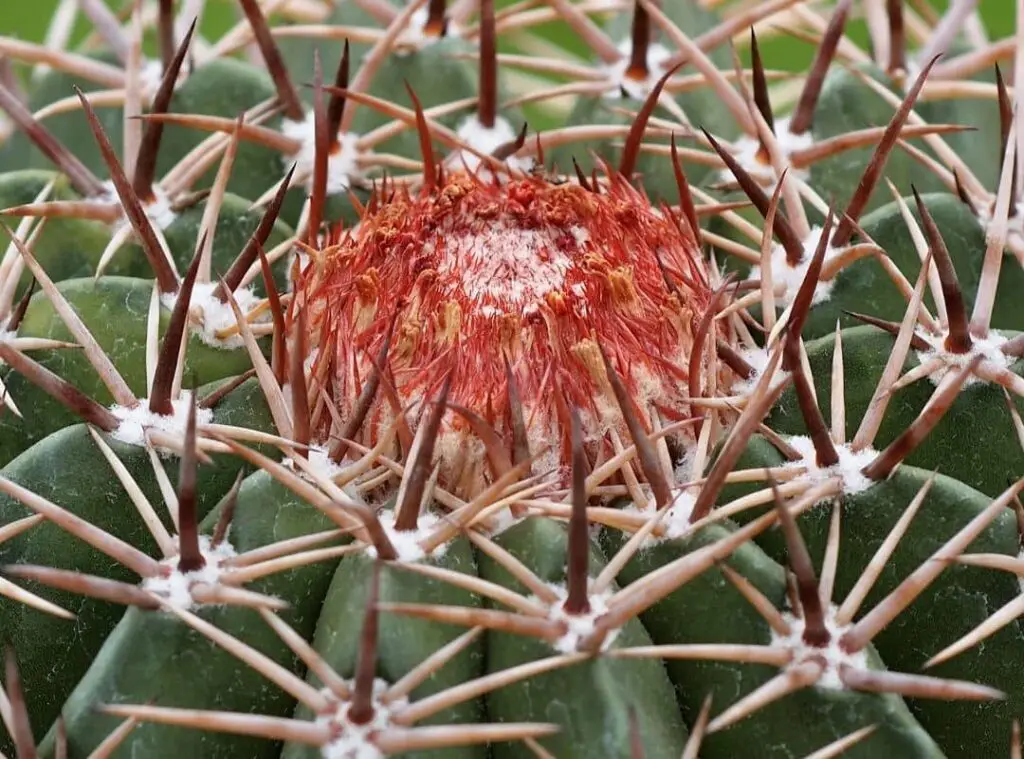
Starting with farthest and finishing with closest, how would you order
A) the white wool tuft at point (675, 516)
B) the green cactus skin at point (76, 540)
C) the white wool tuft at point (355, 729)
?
the green cactus skin at point (76, 540), the white wool tuft at point (675, 516), the white wool tuft at point (355, 729)

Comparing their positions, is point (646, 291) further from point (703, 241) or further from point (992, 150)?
point (992, 150)

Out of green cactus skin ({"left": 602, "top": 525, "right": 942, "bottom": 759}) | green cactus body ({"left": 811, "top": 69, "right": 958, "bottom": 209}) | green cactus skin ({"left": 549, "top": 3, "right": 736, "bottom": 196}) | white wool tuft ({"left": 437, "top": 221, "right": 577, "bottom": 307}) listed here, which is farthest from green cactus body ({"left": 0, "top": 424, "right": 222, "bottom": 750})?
green cactus body ({"left": 811, "top": 69, "right": 958, "bottom": 209})

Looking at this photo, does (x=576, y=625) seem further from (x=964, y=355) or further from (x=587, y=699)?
(x=964, y=355)

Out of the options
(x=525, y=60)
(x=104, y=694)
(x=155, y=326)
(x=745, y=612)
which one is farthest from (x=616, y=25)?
(x=104, y=694)

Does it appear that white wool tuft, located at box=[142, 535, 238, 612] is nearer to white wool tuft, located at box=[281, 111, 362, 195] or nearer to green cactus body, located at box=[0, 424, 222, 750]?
green cactus body, located at box=[0, 424, 222, 750]

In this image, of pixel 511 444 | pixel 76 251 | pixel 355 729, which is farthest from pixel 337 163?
pixel 355 729

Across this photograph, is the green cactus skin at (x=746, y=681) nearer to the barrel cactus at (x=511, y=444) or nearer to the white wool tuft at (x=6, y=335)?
the barrel cactus at (x=511, y=444)

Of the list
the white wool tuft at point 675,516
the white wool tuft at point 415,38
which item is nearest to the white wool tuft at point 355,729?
the white wool tuft at point 675,516
